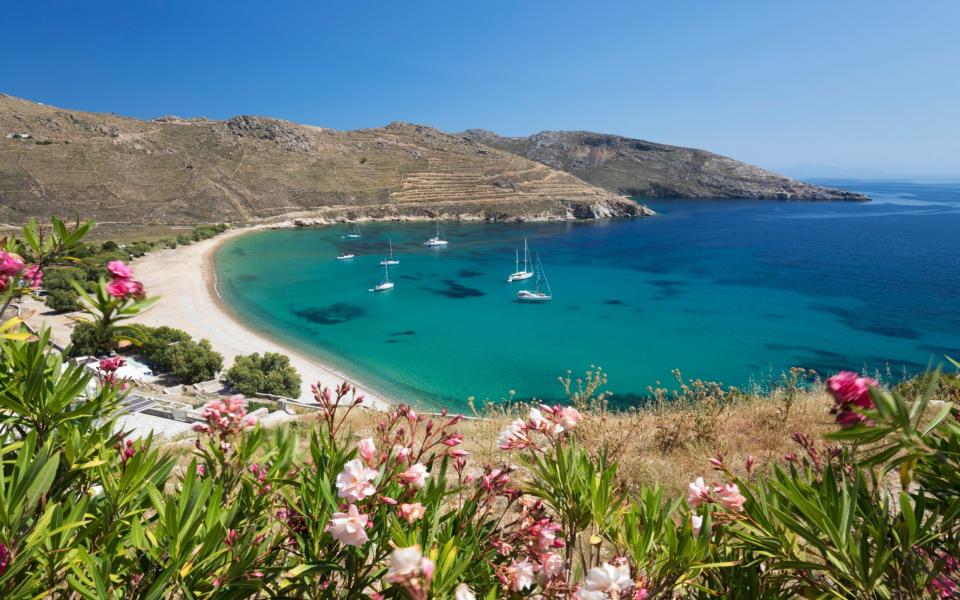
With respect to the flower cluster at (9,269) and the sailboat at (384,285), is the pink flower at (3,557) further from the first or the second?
the sailboat at (384,285)

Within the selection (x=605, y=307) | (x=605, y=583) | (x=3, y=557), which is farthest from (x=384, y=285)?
(x=605, y=583)

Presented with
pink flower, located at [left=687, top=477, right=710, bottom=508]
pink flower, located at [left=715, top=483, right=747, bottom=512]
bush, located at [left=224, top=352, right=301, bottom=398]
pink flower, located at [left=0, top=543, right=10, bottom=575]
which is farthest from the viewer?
bush, located at [left=224, top=352, right=301, bottom=398]

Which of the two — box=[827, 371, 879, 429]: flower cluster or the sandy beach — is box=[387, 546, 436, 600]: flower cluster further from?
the sandy beach

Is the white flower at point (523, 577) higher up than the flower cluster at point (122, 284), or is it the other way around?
the flower cluster at point (122, 284)

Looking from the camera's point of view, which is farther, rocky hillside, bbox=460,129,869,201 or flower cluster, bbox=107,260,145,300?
rocky hillside, bbox=460,129,869,201

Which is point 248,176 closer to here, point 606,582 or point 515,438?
point 515,438

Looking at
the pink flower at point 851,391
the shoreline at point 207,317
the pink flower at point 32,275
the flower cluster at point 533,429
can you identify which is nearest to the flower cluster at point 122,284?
the pink flower at point 32,275

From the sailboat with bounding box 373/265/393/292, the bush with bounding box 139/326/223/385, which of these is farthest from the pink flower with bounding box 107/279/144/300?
the sailboat with bounding box 373/265/393/292
